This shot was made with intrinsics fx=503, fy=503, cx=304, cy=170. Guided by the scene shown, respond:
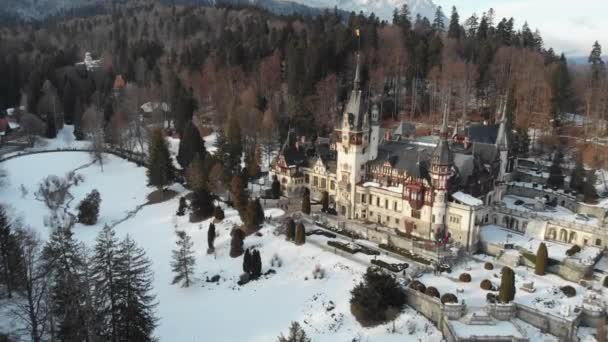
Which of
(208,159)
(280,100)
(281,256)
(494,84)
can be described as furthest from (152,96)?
(494,84)

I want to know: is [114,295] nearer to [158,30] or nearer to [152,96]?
[152,96]

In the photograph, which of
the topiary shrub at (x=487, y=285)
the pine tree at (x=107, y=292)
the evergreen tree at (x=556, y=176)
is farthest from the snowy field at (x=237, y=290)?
the evergreen tree at (x=556, y=176)

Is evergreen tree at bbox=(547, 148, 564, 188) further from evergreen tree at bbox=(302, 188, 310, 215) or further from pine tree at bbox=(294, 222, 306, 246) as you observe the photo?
pine tree at bbox=(294, 222, 306, 246)

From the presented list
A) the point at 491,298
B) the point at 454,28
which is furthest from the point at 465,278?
the point at 454,28

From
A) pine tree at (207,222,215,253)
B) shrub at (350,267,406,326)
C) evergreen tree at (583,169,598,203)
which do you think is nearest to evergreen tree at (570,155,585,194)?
evergreen tree at (583,169,598,203)

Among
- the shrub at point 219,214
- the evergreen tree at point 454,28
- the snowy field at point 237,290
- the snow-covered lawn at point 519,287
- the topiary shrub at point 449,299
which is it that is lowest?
the snowy field at point 237,290

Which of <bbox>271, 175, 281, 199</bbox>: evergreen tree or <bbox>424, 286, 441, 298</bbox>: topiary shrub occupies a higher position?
<bbox>271, 175, 281, 199</bbox>: evergreen tree

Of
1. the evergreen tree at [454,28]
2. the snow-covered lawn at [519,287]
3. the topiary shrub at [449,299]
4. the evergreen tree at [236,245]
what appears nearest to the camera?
the topiary shrub at [449,299]

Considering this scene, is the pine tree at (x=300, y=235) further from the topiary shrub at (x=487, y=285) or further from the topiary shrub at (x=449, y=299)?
the topiary shrub at (x=487, y=285)
